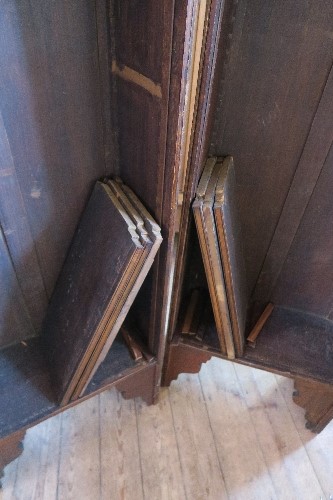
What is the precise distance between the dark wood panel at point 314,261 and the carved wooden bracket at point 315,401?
1.00 feet

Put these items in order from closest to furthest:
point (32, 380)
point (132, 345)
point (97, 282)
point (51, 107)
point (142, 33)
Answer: point (142, 33), point (51, 107), point (97, 282), point (32, 380), point (132, 345)

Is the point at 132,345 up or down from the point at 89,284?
down

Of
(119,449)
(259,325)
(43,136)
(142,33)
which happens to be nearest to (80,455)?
(119,449)

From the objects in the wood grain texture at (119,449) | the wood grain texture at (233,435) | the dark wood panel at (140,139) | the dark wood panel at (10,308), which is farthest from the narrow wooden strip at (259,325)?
the dark wood panel at (10,308)

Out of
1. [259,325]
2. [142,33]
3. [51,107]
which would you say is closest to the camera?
[142,33]

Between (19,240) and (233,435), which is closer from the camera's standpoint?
(19,240)

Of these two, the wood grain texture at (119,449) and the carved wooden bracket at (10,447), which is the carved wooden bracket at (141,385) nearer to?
the wood grain texture at (119,449)

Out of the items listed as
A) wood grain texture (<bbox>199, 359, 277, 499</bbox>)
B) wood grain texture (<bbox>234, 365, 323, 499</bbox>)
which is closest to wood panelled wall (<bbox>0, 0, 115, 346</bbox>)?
wood grain texture (<bbox>199, 359, 277, 499</bbox>)

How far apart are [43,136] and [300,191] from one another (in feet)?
2.69

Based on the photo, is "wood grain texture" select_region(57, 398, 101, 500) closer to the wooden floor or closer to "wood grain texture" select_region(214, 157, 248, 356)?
the wooden floor

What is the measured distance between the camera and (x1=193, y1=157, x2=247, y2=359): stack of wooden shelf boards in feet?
3.09

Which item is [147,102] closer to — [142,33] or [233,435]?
[142,33]

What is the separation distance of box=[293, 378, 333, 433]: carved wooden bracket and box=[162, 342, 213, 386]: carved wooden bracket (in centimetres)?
Result: 36

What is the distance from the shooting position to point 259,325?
53.4 inches
